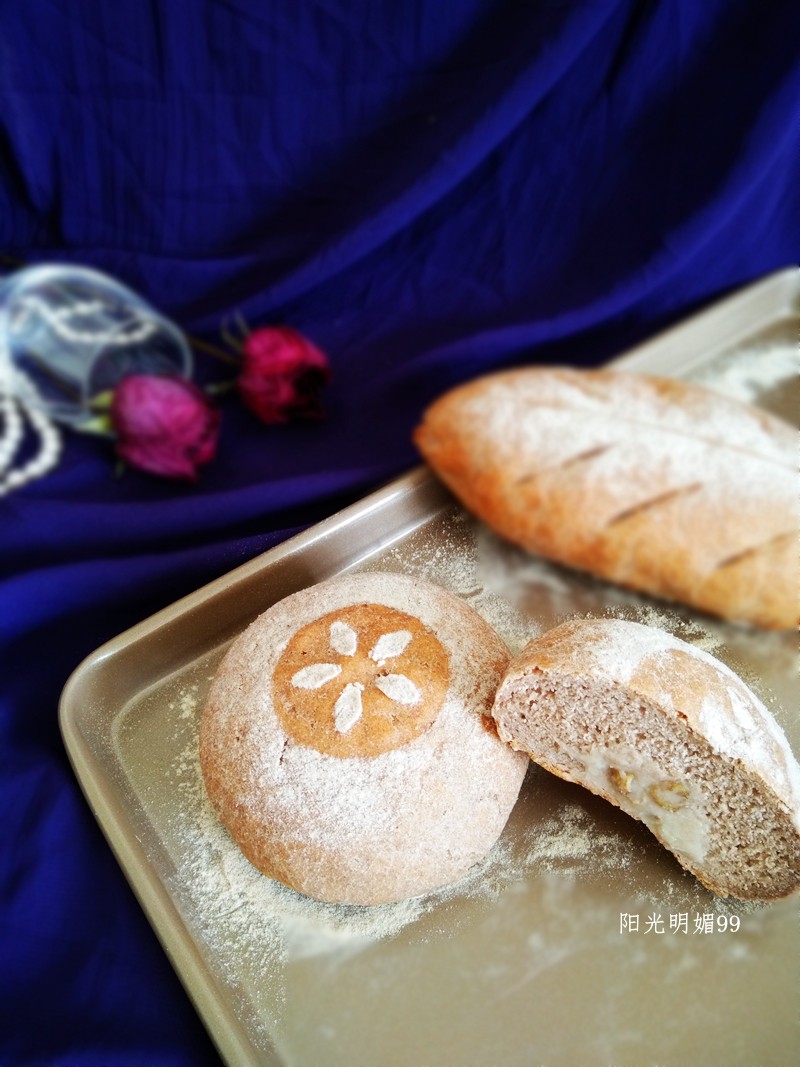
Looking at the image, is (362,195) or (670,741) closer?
(670,741)

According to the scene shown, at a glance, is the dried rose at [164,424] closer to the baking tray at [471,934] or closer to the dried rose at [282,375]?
the dried rose at [282,375]

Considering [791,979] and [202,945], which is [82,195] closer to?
[202,945]

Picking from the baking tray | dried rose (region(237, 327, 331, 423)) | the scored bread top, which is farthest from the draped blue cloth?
the scored bread top

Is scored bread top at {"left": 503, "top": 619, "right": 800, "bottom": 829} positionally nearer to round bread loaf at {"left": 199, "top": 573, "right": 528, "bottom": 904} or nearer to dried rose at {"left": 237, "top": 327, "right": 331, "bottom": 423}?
round bread loaf at {"left": 199, "top": 573, "right": 528, "bottom": 904}

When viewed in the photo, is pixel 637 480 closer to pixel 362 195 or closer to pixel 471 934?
pixel 471 934

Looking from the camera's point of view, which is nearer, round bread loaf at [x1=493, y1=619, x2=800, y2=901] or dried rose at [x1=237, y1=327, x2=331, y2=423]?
round bread loaf at [x1=493, y1=619, x2=800, y2=901]

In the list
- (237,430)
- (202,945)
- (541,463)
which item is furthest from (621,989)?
(237,430)

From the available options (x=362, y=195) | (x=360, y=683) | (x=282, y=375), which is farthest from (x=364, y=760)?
(x=362, y=195)
